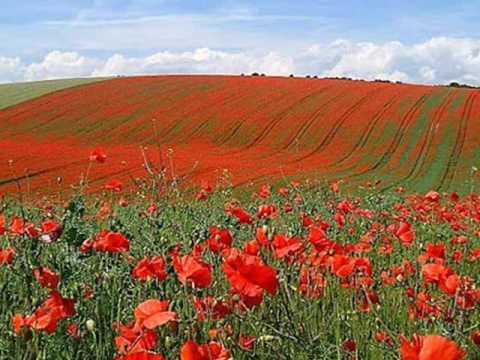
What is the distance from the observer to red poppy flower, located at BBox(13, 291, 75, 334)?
6.16 ft

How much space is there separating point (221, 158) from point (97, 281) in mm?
26106

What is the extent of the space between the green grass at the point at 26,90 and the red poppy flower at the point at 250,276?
142ft

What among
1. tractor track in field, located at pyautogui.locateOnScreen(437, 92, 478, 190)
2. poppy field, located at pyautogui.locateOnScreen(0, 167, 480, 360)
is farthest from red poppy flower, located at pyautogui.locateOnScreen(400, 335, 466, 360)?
tractor track in field, located at pyautogui.locateOnScreen(437, 92, 478, 190)

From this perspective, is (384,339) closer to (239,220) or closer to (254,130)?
(239,220)

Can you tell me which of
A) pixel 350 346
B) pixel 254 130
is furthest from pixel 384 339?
pixel 254 130

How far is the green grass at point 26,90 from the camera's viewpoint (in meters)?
45.1

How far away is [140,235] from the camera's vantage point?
4227mm

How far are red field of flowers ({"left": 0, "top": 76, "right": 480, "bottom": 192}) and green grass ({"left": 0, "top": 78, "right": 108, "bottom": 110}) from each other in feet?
4.30

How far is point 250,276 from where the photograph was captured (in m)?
1.79

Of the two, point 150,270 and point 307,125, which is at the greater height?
point 150,270

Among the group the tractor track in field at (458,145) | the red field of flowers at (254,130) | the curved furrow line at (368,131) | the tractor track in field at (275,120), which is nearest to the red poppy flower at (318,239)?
the red field of flowers at (254,130)

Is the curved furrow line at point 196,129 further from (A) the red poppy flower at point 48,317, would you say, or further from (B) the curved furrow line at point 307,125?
(A) the red poppy flower at point 48,317

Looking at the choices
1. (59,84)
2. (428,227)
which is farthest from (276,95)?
(428,227)

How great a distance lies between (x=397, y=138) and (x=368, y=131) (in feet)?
6.11
